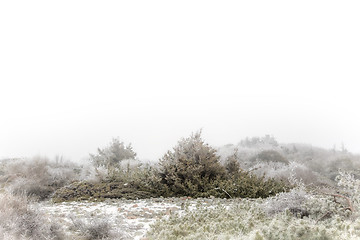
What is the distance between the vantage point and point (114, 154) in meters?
15.3

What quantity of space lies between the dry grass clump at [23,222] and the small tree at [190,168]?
447 cm

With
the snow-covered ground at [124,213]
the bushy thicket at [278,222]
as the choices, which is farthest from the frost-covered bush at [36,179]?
the bushy thicket at [278,222]

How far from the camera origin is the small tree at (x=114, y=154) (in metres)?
14.9

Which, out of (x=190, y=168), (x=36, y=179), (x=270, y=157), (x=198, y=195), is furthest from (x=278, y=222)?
(x=270, y=157)

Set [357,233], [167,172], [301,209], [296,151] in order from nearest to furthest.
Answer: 1. [357,233]
2. [301,209]
3. [167,172]
4. [296,151]

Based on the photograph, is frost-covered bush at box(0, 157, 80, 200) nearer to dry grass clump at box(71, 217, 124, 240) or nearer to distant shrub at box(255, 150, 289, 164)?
dry grass clump at box(71, 217, 124, 240)

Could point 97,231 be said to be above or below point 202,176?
below

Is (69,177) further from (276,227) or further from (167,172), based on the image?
(276,227)

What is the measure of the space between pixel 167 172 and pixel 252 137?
2544cm

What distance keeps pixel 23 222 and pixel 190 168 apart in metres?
5.36

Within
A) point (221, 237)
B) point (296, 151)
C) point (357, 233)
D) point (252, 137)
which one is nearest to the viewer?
point (357, 233)

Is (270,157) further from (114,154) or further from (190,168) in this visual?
(190,168)

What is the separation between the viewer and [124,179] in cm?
941

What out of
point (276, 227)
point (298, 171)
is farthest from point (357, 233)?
point (298, 171)
